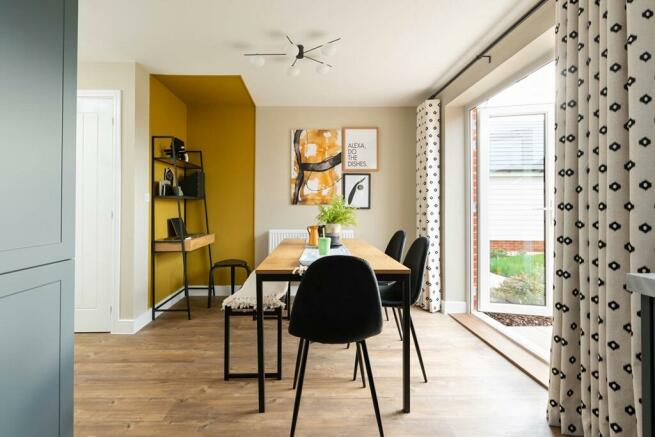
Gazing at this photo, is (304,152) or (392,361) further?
(304,152)

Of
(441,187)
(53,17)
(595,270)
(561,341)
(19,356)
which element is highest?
(53,17)

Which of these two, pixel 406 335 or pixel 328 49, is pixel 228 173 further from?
pixel 406 335

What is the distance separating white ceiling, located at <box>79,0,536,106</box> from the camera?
2.35m

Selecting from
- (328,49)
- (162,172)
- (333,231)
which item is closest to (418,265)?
(333,231)

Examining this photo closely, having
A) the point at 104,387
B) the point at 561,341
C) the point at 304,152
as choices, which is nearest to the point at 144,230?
the point at 104,387

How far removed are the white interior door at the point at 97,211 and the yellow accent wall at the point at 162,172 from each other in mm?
421

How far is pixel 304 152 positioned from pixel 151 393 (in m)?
3.15

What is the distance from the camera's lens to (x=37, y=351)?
113 centimetres

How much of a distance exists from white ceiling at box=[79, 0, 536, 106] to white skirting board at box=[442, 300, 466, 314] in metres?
2.34

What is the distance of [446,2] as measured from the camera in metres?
2.29

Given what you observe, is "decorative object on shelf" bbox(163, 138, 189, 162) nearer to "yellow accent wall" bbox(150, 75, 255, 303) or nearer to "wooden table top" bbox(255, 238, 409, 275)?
"yellow accent wall" bbox(150, 75, 255, 303)

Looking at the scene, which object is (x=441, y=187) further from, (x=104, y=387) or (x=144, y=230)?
(x=104, y=387)

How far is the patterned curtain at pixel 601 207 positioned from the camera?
129 cm

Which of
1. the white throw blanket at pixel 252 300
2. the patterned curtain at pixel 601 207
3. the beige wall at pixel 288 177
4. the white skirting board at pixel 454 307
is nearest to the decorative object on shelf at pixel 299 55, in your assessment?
the beige wall at pixel 288 177
